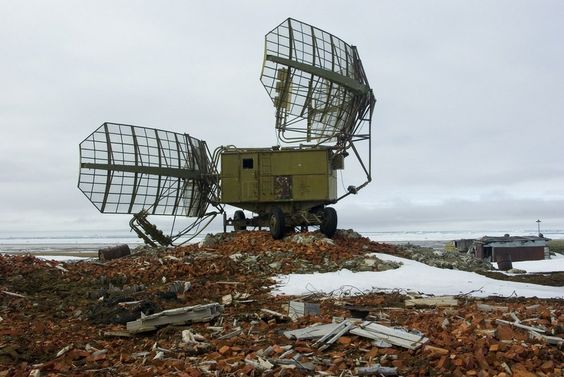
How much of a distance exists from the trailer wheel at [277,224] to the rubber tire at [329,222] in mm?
1798

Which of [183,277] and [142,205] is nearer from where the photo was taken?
[183,277]

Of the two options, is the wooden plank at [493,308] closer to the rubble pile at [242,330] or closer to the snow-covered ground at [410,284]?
the rubble pile at [242,330]

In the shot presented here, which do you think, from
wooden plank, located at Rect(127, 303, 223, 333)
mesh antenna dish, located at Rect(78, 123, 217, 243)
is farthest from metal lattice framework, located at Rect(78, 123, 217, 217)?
wooden plank, located at Rect(127, 303, 223, 333)

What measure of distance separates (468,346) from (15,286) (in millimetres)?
12641

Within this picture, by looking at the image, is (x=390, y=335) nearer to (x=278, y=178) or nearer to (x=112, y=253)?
(x=278, y=178)

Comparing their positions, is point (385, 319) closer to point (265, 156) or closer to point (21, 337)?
point (21, 337)

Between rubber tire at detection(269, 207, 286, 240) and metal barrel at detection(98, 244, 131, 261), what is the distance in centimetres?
672

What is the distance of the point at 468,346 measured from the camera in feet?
22.4

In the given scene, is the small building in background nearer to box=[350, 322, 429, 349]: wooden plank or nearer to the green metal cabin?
the green metal cabin

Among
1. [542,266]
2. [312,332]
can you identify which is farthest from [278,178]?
[312,332]

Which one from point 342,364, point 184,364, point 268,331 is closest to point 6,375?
point 184,364

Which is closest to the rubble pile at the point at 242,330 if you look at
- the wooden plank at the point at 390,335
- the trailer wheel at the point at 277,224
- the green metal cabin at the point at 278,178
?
the wooden plank at the point at 390,335

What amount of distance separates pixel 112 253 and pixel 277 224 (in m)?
7.23

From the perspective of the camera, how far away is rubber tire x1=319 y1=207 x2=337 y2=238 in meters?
22.0
